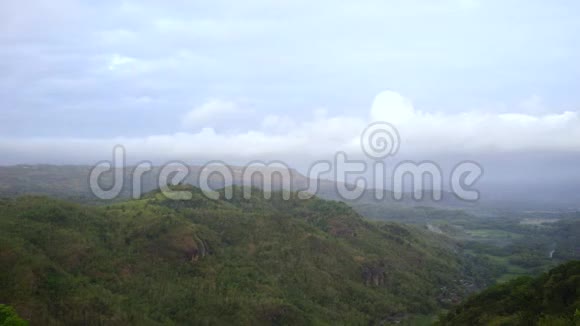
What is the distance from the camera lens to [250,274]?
112062mm

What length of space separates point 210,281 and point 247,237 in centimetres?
2875

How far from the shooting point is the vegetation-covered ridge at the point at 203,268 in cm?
8200

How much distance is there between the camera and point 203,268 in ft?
350

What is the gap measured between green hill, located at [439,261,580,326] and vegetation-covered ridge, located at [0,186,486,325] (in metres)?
35.8

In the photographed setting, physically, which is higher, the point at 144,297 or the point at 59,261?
the point at 59,261

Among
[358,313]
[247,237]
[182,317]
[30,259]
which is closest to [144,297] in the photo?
[182,317]

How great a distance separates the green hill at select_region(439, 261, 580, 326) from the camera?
181 feet

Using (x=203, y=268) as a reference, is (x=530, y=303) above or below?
above

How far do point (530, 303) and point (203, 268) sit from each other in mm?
68325

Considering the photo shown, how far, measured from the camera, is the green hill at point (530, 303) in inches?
2174

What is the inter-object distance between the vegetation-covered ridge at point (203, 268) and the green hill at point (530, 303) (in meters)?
35.8

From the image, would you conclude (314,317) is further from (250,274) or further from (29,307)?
(29,307)

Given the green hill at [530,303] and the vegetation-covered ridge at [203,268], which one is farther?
the vegetation-covered ridge at [203,268]

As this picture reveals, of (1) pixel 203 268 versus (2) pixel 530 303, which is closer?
(2) pixel 530 303
